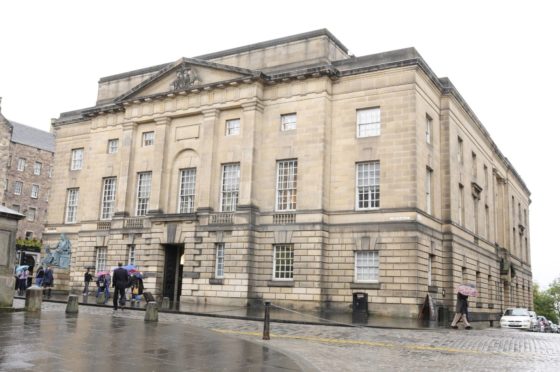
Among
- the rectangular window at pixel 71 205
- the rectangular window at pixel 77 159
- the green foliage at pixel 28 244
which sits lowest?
the green foliage at pixel 28 244

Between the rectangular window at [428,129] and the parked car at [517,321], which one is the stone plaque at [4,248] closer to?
the rectangular window at [428,129]

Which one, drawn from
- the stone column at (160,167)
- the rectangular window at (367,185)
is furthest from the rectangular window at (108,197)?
the rectangular window at (367,185)

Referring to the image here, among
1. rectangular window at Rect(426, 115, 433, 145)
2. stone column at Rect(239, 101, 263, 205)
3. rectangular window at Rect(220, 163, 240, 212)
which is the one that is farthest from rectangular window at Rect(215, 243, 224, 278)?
rectangular window at Rect(426, 115, 433, 145)

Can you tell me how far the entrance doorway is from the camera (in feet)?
113

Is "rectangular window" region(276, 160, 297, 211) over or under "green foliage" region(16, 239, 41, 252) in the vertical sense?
over

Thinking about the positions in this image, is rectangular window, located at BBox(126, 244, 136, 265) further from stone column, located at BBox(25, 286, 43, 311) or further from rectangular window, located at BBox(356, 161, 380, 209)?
stone column, located at BBox(25, 286, 43, 311)

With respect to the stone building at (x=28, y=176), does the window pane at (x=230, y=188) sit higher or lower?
lower

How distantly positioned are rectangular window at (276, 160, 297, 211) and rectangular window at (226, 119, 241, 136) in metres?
3.42

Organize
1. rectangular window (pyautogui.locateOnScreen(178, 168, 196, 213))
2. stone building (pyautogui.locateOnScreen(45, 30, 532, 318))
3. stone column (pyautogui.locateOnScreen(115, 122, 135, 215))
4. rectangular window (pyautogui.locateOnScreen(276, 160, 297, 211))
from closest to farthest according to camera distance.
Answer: stone building (pyautogui.locateOnScreen(45, 30, 532, 318)) → rectangular window (pyautogui.locateOnScreen(276, 160, 297, 211)) → rectangular window (pyautogui.locateOnScreen(178, 168, 196, 213)) → stone column (pyautogui.locateOnScreen(115, 122, 135, 215))

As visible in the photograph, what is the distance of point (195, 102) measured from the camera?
35062 millimetres

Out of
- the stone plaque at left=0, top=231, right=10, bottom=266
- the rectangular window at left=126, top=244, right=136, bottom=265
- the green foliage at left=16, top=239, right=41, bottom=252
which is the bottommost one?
the stone plaque at left=0, top=231, right=10, bottom=266

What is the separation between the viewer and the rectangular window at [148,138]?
1463 inches

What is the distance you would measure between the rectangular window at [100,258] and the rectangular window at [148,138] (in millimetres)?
7830

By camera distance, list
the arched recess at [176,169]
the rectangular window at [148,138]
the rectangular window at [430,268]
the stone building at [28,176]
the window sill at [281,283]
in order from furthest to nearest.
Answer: the stone building at [28,176] → the rectangular window at [148,138] → the arched recess at [176,169] → the rectangular window at [430,268] → the window sill at [281,283]
